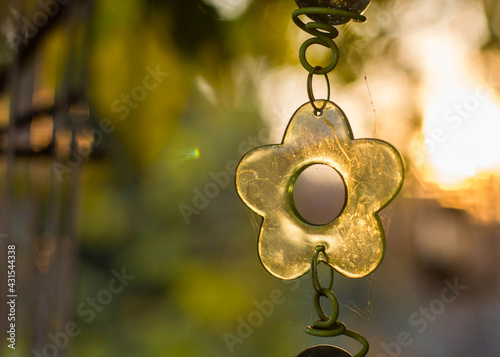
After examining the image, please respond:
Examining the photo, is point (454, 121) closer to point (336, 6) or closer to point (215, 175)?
point (215, 175)

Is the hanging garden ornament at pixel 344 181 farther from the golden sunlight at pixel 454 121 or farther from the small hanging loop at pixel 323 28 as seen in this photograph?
the golden sunlight at pixel 454 121

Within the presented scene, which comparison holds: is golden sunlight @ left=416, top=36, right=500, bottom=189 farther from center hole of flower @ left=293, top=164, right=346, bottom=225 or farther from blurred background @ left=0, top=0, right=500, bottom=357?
center hole of flower @ left=293, top=164, right=346, bottom=225

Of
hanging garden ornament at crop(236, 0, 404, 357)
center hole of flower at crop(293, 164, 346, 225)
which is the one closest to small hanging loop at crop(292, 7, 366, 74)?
hanging garden ornament at crop(236, 0, 404, 357)

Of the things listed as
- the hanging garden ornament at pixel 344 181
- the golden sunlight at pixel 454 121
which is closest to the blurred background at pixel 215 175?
the golden sunlight at pixel 454 121

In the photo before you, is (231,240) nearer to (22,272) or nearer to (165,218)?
(165,218)

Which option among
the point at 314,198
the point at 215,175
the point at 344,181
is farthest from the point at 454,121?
the point at 344,181

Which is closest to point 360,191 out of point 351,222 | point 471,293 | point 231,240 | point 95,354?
point 351,222
